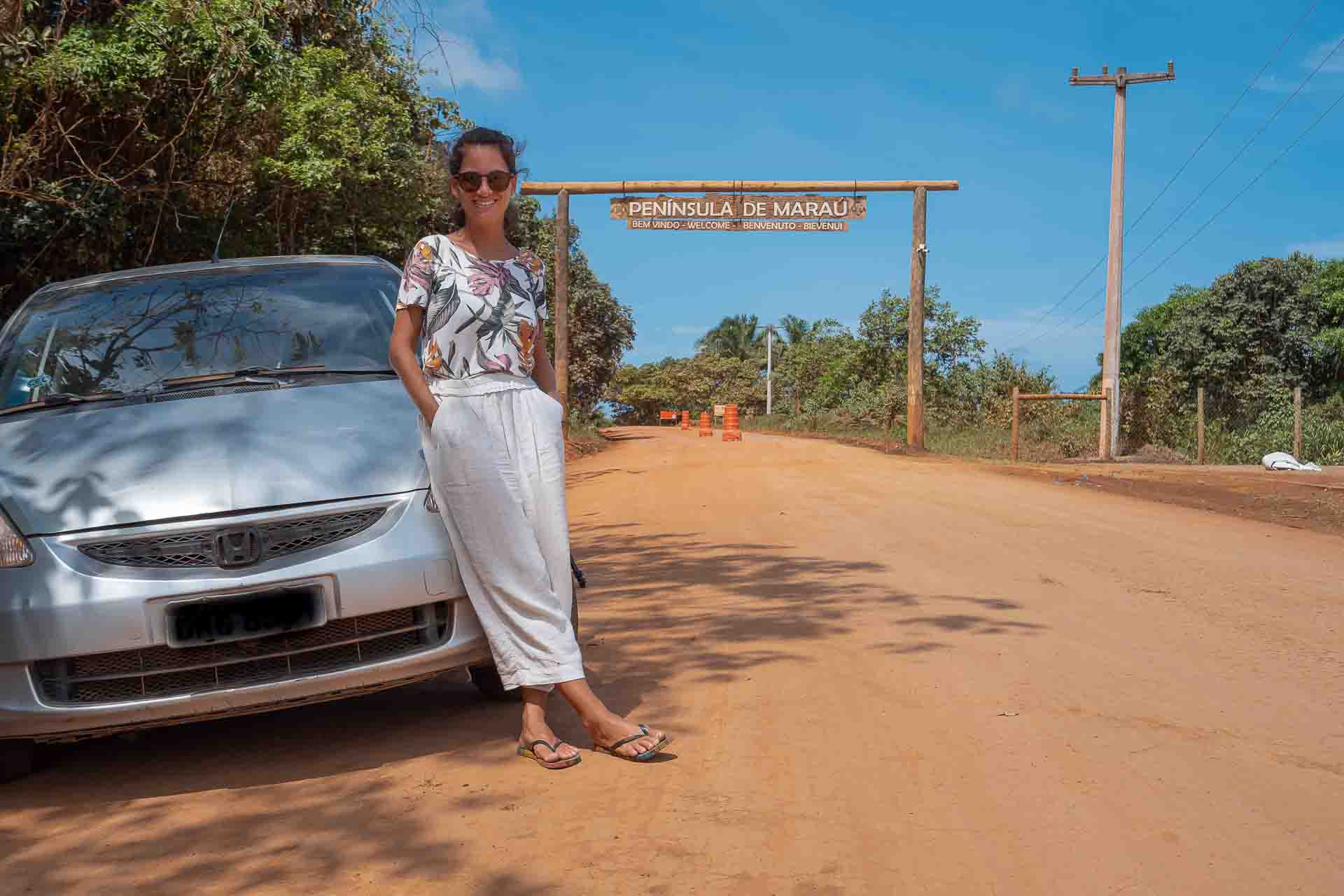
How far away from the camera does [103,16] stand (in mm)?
12211

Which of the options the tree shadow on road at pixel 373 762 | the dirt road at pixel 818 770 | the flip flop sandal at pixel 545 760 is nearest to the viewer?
the dirt road at pixel 818 770

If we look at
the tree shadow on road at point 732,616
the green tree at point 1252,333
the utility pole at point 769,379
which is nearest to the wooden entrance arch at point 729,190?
the tree shadow on road at point 732,616

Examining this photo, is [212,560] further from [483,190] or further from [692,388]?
[692,388]

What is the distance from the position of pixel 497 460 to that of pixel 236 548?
0.84 m

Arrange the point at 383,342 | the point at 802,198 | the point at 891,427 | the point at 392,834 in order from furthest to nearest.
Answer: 1. the point at 891,427
2. the point at 802,198
3. the point at 383,342
4. the point at 392,834

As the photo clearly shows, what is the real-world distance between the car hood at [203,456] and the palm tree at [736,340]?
9254cm

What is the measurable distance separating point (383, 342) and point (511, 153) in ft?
3.89

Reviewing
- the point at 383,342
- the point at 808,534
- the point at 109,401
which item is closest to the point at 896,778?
the point at 383,342

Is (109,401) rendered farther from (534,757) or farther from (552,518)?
(534,757)

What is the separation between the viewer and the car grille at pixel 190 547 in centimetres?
344

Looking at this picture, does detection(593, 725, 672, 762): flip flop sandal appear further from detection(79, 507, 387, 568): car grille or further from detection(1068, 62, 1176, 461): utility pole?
detection(1068, 62, 1176, 461): utility pole

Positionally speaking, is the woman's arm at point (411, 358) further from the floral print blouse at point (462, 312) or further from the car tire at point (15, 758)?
the car tire at point (15, 758)

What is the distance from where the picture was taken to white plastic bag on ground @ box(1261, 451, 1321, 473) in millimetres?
16812

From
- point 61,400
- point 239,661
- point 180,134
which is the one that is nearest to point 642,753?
point 239,661
